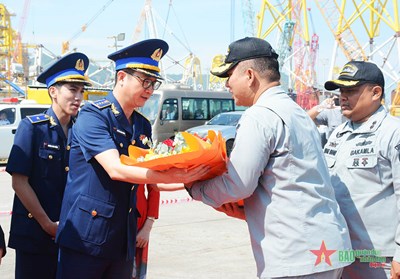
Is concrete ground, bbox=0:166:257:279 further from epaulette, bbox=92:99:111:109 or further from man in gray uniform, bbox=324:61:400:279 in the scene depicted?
epaulette, bbox=92:99:111:109

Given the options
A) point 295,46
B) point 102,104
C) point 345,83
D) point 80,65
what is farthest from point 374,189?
point 295,46

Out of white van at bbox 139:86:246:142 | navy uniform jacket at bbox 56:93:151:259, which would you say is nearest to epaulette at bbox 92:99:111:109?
navy uniform jacket at bbox 56:93:151:259

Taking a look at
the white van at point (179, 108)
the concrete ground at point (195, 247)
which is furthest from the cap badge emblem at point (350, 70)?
the white van at point (179, 108)

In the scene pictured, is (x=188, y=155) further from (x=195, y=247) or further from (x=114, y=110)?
(x=195, y=247)

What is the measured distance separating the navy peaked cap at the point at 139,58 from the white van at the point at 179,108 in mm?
13512

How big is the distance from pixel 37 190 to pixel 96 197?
62 centimetres

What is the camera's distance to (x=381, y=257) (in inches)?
100

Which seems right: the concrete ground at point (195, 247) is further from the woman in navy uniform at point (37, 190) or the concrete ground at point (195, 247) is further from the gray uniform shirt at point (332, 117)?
the woman in navy uniform at point (37, 190)

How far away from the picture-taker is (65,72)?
10.6 feet

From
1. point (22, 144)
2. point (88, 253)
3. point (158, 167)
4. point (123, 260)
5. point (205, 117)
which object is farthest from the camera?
point (205, 117)

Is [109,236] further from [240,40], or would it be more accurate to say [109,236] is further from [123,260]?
[240,40]

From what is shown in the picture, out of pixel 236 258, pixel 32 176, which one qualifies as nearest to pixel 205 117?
pixel 236 258

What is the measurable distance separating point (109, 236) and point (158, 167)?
563mm

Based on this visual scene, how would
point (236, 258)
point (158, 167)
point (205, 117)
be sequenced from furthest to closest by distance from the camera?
point (205, 117)
point (236, 258)
point (158, 167)
